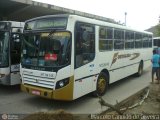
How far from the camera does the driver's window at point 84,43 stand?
7.86 m

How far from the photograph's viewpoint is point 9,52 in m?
9.81

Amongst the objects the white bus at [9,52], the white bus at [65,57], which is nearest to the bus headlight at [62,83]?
the white bus at [65,57]

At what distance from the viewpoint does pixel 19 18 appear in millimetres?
20922

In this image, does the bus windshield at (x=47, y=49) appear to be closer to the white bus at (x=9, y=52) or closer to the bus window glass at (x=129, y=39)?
the white bus at (x=9, y=52)

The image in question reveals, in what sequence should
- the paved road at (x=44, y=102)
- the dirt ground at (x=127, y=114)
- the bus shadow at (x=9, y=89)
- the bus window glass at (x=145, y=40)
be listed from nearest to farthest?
the dirt ground at (x=127, y=114) → the paved road at (x=44, y=102) → the bus shadow at (x=9, y=89) → the bus window glass at (x=145, y=40)

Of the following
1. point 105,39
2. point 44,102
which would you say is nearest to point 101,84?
point 105,39

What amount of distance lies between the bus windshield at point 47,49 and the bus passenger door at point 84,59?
40 cm

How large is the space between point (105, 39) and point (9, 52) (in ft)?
12.2

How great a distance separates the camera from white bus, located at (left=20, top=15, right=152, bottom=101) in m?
7.55

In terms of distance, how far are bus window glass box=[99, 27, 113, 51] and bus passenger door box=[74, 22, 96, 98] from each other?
25.8 inches

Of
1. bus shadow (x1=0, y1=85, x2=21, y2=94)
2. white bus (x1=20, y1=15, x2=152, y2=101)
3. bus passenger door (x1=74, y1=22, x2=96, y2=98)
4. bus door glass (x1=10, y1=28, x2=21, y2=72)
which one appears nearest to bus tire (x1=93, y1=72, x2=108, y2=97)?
white bus (x1=20, y1=15, x2=152, y2=101)

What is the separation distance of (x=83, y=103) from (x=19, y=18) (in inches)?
553

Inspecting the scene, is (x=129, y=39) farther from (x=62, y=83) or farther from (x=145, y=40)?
(x=62, y=83)

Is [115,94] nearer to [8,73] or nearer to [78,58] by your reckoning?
[78,58]
